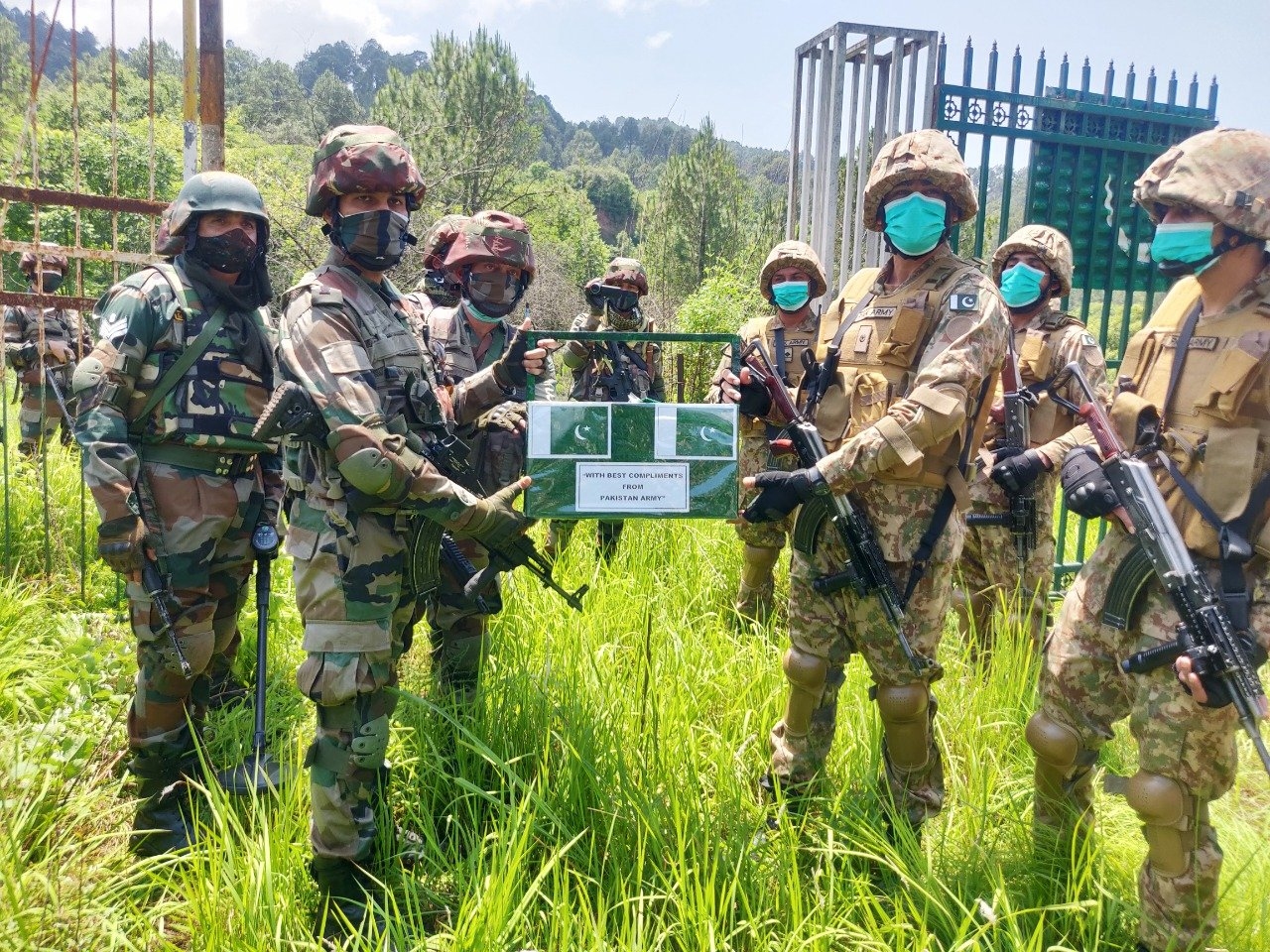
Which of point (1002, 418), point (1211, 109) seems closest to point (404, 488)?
point (1002, 418)

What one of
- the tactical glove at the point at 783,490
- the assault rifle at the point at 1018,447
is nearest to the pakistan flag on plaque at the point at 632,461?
the tactical glove at the point at 783,490

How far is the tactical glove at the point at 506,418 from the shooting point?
4016 millimetres

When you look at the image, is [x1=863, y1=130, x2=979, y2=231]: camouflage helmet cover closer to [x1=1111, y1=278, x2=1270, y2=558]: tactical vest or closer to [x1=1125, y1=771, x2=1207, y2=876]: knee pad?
[x1=1111, y1=278, x2=1270, y2=558]: tactical vest

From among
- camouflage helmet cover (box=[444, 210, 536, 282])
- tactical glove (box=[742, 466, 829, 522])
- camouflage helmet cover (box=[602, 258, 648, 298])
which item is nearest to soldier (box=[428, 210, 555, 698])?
camouflage helmet cover (box=[444, 210, 536, 282])

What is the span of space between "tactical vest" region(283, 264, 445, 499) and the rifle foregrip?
7.35 feet

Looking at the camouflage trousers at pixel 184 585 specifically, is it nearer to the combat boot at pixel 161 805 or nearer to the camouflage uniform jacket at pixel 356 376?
the combat boot at pixel 161 805

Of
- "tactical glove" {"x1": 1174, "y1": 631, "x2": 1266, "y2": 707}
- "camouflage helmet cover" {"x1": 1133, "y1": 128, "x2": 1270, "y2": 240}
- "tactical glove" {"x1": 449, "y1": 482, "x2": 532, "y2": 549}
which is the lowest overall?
"tactical glove" {"x1": 1174, "y1": 631, "x2": 1266, "y2": 707}

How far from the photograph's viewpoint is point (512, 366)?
10.3 feet

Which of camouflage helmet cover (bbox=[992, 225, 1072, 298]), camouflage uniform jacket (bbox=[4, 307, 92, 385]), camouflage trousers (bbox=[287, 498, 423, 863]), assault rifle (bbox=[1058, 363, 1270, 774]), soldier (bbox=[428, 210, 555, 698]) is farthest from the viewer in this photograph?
camouflage uniform jacket (bbox=[4, 307, 92, 385])

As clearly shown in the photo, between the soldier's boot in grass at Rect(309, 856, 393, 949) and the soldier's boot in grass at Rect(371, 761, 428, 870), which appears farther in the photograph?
the soldier's boot in grass at Rect(371, 761, 428, 870)

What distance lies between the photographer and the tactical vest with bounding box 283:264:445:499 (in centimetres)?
248

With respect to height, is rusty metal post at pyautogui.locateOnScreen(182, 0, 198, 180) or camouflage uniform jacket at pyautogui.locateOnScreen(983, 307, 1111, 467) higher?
rusty metal post at pyautogui.locateOnScreen(182, 0, 198, 180)

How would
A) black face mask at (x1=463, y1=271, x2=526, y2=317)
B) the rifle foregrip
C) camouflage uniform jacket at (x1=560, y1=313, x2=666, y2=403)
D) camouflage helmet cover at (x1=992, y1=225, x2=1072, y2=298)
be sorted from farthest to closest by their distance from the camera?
camouflage uniform jacket at (x1=560, y1=313, x2=666, y2=403) → camouflage helmet cover at (x1=992, y1=225, x2=1072, y2=298) → black face mask at (x1=463, y1=271, x2=526, y2=317) → the rifle foregrip

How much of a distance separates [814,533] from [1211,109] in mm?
4555
